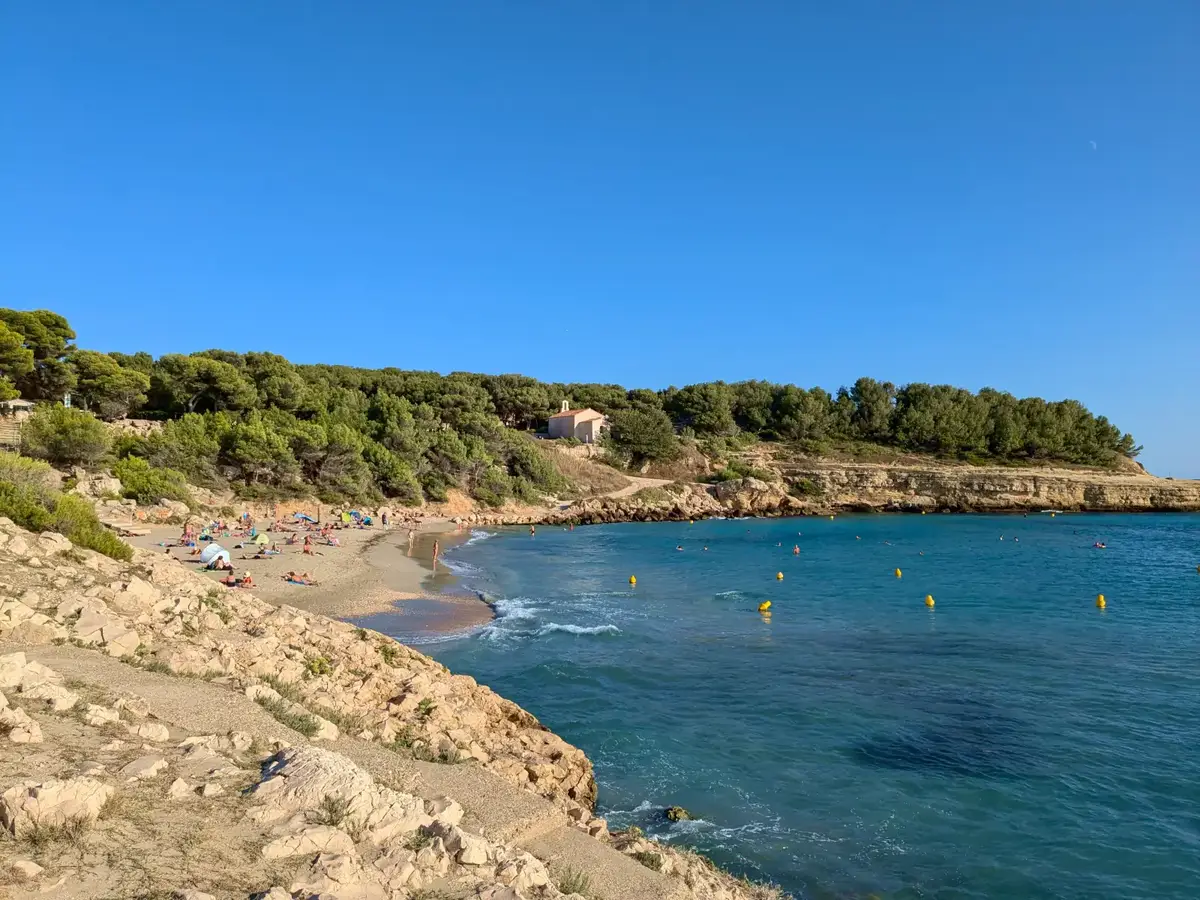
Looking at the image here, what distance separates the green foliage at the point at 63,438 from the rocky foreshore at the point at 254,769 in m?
27.1

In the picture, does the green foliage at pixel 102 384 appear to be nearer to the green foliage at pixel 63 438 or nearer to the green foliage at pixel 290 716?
the green foliage at pixel 63 438

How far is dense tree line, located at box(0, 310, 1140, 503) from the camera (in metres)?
42.0

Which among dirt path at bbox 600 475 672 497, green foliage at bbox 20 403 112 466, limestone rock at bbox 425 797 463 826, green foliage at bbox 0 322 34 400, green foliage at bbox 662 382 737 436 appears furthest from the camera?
green foliage at bbox 662 382 737 436

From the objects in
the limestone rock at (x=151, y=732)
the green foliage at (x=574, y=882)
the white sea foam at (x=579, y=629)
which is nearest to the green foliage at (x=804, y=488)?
the white sea foam at (x=579, y=629)

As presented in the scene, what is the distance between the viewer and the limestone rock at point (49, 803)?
162 inches

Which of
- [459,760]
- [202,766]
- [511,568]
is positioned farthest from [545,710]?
[511,568]

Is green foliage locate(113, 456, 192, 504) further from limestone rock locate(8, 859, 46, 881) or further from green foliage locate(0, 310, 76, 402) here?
limestone rock locate(8, 859, 46, 881)

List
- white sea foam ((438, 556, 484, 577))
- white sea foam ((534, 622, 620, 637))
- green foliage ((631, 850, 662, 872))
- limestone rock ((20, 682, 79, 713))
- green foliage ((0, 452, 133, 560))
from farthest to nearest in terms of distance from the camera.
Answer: white sea foam ((438, 556, 484, 577)), white sea foam ((534, 622, 620, 637)), green foliage ((0, 452, 133, 560)), green foliage ((631, 850, 662, 872)), limestone rock ((20, 682, 79, 713))

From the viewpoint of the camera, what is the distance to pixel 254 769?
18.5 ft

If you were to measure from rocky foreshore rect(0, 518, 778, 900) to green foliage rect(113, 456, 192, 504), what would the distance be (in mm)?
25605

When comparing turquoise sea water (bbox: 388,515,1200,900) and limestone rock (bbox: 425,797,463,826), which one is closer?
limestone rock (bbox: 425,797,463,826)

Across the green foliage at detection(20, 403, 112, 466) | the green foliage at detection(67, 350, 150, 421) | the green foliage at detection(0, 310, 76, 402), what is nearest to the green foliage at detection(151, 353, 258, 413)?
the green foliage at detection(67, 350, 150, 421)

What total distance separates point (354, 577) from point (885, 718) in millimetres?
18633

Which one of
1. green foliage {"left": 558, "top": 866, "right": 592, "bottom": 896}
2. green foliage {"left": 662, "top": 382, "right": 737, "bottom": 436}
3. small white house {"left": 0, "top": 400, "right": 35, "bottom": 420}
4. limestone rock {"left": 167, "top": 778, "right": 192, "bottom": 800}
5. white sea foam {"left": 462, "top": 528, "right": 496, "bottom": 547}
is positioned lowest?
white sea foam {"left": 462, "top": 528, "right": 496, "bottom": 547}
